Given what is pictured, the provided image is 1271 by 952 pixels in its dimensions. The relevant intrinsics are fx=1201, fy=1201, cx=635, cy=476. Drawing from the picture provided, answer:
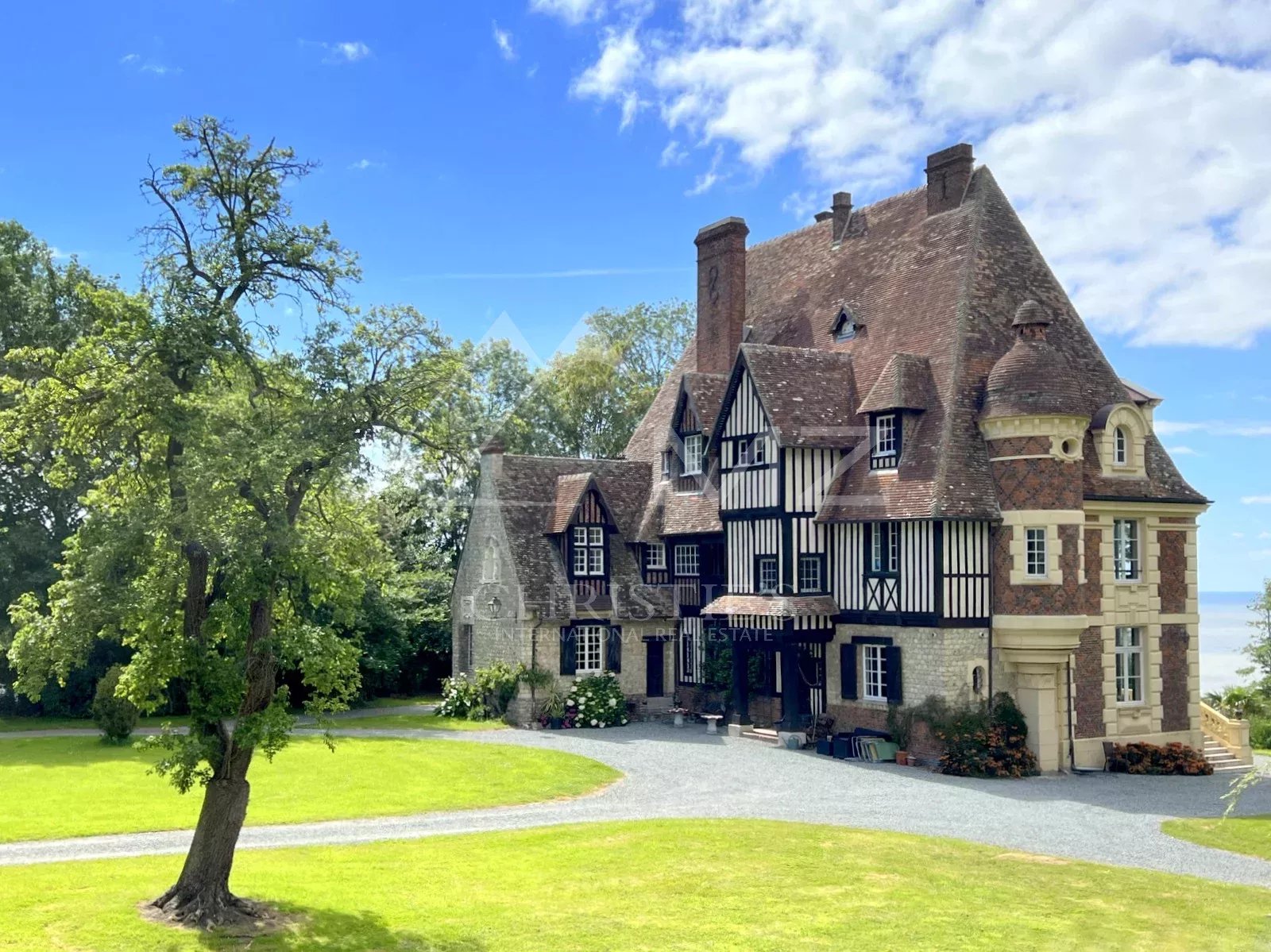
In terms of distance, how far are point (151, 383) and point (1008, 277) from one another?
856 inches

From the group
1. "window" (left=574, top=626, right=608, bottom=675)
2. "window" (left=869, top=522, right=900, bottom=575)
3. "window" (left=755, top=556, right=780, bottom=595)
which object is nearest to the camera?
"window" (left=869, top=522, right=900, bottom=575)

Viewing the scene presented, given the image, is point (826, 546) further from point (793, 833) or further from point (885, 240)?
point (793, 833)

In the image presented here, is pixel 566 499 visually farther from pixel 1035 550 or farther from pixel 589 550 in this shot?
pixel 1035 550

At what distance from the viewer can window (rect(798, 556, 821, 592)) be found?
1131 inches

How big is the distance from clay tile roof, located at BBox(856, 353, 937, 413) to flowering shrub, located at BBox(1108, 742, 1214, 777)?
8728 mm

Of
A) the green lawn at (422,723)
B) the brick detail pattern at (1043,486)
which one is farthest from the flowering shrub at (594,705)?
the brick detail pattern at (1043,486)

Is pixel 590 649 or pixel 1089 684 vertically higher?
pixel 590 649

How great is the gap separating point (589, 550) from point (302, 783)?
13.1m

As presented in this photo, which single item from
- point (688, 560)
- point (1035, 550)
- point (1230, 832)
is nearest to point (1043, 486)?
point (1035, 550)

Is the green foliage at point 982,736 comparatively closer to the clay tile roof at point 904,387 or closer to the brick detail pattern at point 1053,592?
the brick detail pattern at point 1053,592

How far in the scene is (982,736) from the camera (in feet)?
82.6

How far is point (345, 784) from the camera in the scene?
22.6m

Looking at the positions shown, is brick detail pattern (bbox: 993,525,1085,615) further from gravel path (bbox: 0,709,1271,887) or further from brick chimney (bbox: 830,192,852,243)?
brick chimney (bbox: 830,192,852,243)

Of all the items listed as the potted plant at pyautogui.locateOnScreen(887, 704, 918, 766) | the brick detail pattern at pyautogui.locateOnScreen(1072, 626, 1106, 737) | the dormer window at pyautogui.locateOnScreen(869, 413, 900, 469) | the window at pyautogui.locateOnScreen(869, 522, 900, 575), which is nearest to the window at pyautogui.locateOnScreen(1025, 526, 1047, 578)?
the brick detail pattern at pyautogui.locateOnScreen(1072, 626, 1106, 737)
